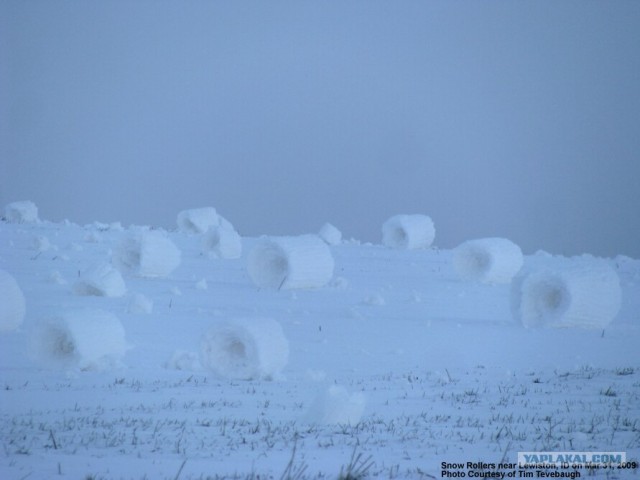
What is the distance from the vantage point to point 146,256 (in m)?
14.9

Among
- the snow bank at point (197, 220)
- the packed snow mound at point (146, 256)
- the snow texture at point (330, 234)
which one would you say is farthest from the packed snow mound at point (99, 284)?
the snow texture at point (330, 234)

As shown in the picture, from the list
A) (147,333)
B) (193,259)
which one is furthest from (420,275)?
(147,333)

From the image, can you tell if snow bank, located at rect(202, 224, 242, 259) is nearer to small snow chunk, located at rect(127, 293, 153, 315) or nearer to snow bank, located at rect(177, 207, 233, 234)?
snow bank, located at rect(177, 207, 233, 234)

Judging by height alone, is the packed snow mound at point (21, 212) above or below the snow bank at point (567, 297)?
above

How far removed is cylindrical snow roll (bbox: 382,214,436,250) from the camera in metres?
22.2

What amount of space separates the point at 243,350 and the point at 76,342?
1.67 m

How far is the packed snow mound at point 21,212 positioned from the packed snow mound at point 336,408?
20.7 m

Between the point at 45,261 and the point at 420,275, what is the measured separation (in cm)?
759

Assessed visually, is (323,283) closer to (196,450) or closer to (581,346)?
(581,346)

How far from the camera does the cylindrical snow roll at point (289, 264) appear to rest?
1427 centimetres

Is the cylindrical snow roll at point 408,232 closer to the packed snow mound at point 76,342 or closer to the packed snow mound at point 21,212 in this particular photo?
the packed snow mound at point 21,212

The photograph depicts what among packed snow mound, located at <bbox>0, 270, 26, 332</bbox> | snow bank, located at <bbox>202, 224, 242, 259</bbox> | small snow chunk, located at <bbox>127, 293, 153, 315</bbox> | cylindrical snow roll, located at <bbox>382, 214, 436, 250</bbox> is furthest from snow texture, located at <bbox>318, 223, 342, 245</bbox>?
packed snow mound, located at <bbox>0, 270, 26, 332</bbox>

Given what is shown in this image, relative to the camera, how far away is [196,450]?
4.96m

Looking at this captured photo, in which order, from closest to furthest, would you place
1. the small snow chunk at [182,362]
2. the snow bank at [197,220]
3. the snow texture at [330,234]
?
1. the small snow chunk at [182,362]
2. the snow bank at [197,220]
3. the snow texture at [330,234]
